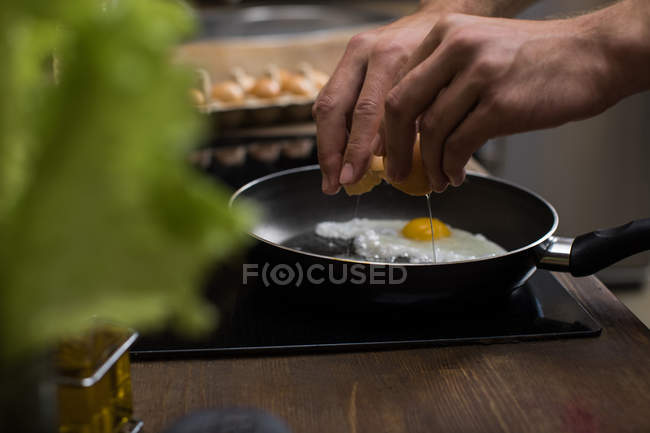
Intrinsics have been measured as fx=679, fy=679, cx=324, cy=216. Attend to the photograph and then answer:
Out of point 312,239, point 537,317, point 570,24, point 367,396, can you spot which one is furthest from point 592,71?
point 312,239

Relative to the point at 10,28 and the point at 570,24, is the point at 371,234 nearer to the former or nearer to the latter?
the point at 570,24

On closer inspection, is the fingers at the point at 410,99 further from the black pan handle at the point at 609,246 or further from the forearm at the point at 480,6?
the forearm at the point at 480,6

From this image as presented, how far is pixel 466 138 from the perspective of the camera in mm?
854

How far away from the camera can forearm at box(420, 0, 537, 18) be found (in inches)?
50.2

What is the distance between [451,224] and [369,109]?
0.45 m

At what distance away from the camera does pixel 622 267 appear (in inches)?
111

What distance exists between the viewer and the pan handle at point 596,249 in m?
0.94

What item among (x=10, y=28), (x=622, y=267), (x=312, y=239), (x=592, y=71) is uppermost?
(x=10, y=28)

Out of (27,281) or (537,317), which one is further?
(537,317)

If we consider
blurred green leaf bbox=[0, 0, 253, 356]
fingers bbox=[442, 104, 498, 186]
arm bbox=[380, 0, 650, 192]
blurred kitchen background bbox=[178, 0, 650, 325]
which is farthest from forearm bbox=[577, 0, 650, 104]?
blurred kitchen background bbox=[178, 0, 650, 325]

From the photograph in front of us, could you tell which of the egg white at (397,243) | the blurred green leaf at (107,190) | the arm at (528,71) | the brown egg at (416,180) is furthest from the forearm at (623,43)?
the blurred green leaf at (107,190)

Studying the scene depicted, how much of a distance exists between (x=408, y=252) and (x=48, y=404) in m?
0.82

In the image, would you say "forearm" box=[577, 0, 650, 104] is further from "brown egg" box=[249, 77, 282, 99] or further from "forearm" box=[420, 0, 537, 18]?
"brown egg" box=[249, 77, 282, 99]

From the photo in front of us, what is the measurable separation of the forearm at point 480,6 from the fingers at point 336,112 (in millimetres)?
254
